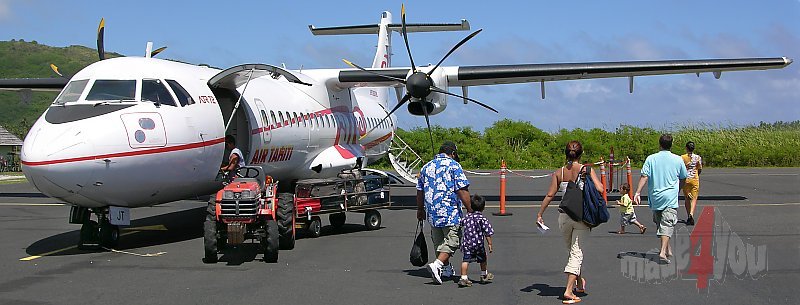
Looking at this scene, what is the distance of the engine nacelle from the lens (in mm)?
17922

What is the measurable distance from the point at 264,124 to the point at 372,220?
103 inches

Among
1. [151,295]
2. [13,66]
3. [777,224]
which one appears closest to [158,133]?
[151,295]

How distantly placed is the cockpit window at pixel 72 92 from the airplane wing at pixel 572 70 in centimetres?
807

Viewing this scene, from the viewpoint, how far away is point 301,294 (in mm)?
7809

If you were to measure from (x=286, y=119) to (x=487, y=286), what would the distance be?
793cm

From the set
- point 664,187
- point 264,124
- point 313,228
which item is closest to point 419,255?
point 664,187

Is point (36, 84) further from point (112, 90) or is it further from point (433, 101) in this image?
point (433, 101)

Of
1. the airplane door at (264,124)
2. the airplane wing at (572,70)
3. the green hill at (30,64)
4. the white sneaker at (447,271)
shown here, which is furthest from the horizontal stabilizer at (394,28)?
the green hill at (30,64)

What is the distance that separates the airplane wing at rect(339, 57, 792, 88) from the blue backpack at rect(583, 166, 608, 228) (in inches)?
438

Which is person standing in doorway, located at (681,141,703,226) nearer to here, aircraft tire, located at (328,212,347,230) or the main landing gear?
aircraft tire, located at (328,212,347,230)

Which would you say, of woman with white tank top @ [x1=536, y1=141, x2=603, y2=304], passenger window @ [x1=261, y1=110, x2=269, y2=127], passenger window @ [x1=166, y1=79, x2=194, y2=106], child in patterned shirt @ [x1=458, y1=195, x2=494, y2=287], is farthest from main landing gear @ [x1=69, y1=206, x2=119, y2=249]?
woman with white tank top @ [x1=536, y1=141, x2=603, y2=304]

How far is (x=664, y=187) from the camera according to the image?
31.4ft

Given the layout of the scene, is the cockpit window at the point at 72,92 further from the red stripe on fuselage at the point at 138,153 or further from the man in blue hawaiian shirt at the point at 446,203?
the man in blue hawaiian shirt at the point at 446,203

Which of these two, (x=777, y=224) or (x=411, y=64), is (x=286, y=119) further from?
(x=777, y=224)
